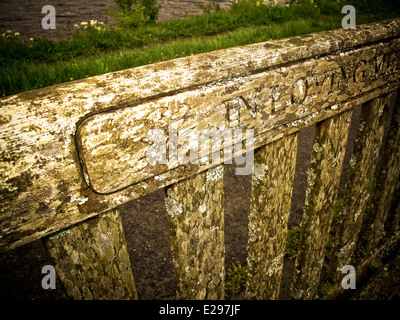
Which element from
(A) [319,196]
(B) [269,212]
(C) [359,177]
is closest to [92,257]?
(B) [269,212]

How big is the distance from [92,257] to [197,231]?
0.35m

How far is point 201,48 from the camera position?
3189 mm

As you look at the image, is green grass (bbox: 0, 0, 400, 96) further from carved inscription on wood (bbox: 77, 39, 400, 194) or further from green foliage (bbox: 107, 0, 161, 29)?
carved inscription on wood (bbox: 77, 39, 400, 194)

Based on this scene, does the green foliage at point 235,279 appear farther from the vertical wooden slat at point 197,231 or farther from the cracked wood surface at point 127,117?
the cracked wood surface at point 127,117

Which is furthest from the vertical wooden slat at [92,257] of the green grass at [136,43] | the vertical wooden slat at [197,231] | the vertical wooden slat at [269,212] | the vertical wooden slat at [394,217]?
the vertical wooden slat at [394,217]

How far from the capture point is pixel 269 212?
1.14 m

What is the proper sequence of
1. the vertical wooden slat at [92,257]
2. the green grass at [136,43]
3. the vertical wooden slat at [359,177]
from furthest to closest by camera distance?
1. the green grass at [136,43]
2. the vertical wooden slat at [359,177]
3. the vertical wooden slat at [92,257]

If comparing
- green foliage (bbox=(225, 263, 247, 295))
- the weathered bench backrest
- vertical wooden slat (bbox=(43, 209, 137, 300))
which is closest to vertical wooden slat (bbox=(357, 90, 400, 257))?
the weathered bench backrest

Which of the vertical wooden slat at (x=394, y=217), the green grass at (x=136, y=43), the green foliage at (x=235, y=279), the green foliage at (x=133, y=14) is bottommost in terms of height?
the green foliage at (x=235, y=279)

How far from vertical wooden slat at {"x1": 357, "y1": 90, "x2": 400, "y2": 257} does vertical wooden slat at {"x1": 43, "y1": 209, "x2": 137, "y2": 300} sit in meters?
1.74

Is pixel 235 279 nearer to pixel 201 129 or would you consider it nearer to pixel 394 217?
pixel 394 217

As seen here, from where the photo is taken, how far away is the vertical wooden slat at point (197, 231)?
87 cm

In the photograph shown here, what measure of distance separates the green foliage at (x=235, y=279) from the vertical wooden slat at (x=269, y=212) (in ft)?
3.19
